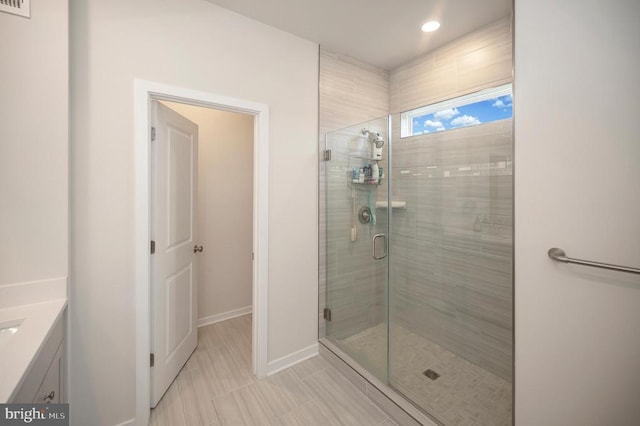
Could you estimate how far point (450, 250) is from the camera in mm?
2148

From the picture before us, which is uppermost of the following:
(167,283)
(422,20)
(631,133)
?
(422,20)

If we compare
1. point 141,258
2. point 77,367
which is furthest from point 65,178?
point 77,367

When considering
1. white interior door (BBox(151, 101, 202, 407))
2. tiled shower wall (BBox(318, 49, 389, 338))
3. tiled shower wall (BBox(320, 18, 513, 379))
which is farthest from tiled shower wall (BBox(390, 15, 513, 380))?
white interior door (BBox(151, 101, 202, 407))

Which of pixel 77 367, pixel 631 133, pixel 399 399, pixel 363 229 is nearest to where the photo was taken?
pixel 631 133

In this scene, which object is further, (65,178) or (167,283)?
(167,283)

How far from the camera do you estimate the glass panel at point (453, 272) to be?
5.86 ft

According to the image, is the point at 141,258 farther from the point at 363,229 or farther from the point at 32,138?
the point at 363,229

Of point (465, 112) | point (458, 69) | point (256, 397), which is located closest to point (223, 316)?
point (256, 397)

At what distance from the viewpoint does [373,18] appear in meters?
1.94

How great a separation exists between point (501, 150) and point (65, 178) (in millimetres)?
2622

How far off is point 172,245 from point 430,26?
2.66 m

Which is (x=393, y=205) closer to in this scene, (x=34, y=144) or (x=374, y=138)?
(x=374, y=138)
